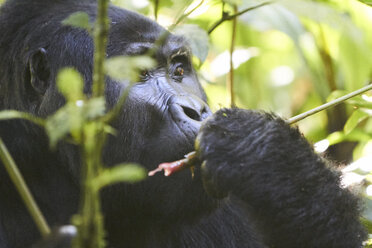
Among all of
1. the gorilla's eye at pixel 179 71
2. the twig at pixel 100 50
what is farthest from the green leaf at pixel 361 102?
the twig at pixel 100 50

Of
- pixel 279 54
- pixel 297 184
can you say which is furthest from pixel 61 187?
pixel 279 54

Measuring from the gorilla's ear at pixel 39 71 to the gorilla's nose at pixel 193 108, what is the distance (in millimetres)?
556

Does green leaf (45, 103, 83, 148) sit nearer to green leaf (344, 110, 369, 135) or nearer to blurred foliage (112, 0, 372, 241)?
blurred foliage (112, 0, 372, 241)

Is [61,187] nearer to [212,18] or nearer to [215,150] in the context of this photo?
[215,150]

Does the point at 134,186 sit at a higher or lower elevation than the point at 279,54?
higher

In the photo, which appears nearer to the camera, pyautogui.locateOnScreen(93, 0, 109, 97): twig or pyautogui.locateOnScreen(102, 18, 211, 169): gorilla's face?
pyautogui.locateOnScreen(93, 0, 109, 97): twig

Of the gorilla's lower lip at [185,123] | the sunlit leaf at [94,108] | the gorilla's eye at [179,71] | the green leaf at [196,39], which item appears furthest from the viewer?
the green leaf at [196,39]

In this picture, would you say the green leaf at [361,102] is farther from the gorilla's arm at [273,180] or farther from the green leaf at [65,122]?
the green leaf at [65,122]

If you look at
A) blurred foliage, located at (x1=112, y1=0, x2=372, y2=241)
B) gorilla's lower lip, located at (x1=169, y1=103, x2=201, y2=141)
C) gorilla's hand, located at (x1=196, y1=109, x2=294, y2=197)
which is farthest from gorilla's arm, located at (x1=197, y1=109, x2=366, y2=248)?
blurred foliage, located at (x1=112, y1=0, x2=372, y2=241)

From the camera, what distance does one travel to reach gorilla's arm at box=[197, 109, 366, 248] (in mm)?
1778

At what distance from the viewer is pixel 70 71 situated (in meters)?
0.98

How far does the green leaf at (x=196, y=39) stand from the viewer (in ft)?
8.35

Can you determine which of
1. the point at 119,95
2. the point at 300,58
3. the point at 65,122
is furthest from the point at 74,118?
the point at 300,58

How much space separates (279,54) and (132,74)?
4.27 m
